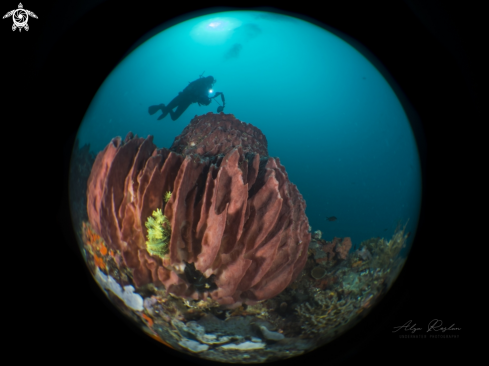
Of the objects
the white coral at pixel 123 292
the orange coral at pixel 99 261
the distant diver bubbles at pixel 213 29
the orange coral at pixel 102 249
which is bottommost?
the white coral at pixel 123 292

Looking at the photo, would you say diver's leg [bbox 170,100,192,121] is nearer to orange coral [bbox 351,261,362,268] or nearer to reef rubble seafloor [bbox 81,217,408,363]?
reef rubble seafloor [bbox 81,217,408,363]

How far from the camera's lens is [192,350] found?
277 cm

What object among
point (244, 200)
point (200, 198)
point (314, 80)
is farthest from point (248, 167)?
point (314, 80)

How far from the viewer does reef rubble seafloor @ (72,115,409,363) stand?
2312 millimetres

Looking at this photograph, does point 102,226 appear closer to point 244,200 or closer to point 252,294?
point 244,200

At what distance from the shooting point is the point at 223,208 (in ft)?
6.84

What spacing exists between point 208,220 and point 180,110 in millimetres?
2719

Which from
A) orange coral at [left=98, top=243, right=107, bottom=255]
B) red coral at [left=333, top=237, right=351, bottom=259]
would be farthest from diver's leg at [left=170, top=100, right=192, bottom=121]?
red coral at [left=333, top=237, right=351, bottom=259]

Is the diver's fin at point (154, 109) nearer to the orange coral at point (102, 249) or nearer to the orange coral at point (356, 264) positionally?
the orange coral at point (102, 249)

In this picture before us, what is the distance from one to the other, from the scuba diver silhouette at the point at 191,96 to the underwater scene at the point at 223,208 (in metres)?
0.03

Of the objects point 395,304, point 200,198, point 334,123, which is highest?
point 334,123

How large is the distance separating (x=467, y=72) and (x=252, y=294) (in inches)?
154

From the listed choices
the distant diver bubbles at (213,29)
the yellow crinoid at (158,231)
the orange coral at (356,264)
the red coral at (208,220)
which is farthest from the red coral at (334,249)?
the distant diver bubbles at (213,29)

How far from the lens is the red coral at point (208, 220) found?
2078 millimetres
